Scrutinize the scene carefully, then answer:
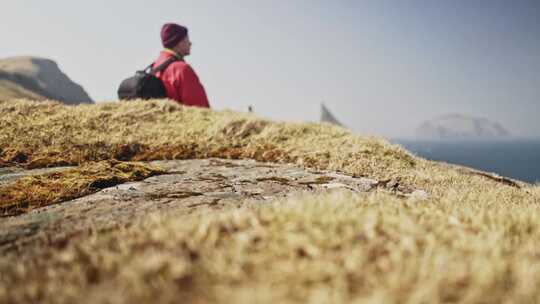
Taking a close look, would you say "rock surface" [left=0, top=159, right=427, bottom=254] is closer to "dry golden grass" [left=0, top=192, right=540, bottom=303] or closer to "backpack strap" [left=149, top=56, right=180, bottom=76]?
→ "dry golden grass" [left=0, top=192, right=540, bottom=303]

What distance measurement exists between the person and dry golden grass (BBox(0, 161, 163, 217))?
27.0ft

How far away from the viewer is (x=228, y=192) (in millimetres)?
5055

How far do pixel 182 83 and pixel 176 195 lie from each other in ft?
33.1

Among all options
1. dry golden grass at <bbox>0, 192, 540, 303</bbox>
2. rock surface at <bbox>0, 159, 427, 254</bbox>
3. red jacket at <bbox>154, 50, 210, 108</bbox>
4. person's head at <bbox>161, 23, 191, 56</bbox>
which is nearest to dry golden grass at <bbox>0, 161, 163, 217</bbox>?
rock surface at <bbox>0, 159, 427, 254</bbox>

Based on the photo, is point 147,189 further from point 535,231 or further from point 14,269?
point 535,231

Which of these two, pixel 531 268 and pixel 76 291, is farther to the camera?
pixel 531 268

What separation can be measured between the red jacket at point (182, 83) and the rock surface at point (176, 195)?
6.72 metres

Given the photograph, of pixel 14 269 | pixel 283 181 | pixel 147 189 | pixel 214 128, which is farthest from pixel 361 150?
pixel 14 269

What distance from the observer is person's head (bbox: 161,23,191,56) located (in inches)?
581

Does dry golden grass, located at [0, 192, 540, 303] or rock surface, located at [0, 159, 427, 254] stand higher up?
dry golden grass, located at [0, 192, 540, 303]

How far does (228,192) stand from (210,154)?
3.95 meters

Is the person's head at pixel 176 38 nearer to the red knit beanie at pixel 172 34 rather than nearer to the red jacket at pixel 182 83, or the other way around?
the red knit beanie at pixel 172 34

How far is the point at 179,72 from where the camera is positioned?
555 inches

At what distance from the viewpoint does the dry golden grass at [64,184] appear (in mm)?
4366
